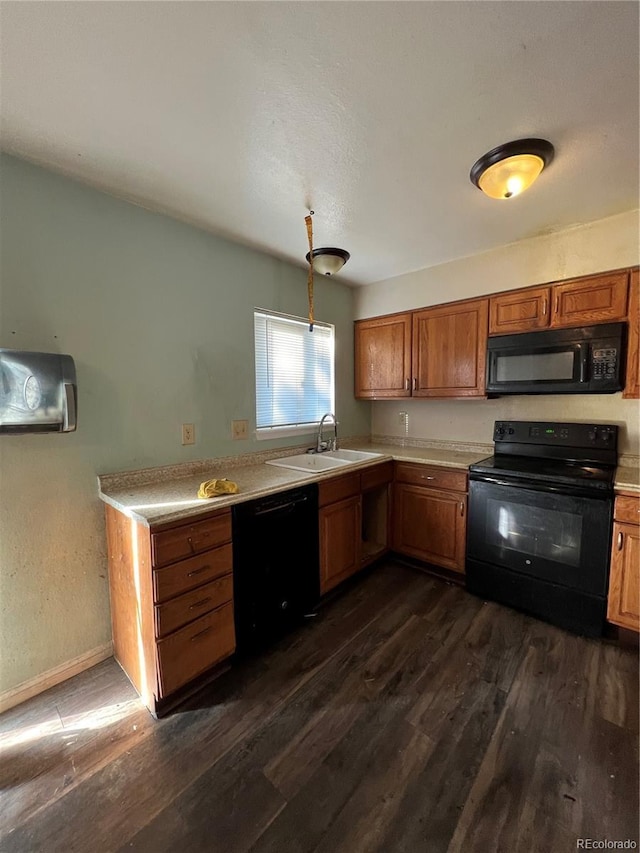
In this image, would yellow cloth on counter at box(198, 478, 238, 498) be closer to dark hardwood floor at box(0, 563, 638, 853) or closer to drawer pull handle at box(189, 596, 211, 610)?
drawer pull handle at box(189, 596, 211, 610)

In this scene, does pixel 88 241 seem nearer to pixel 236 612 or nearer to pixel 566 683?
pixel 236 612

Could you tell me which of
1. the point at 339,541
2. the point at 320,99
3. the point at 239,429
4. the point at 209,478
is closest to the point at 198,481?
the point at 209,478

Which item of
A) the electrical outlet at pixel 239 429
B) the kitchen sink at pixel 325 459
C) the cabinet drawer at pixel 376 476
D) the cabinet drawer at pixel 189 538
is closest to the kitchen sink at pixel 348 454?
the kitchen sink at pixel 325 459

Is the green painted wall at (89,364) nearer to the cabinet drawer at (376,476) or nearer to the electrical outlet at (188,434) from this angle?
the electrical outlet at (188,434)

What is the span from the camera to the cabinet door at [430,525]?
2.51 metres

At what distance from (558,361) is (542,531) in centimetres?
111

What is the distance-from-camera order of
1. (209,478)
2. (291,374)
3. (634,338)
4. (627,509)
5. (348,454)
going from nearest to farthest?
1. (627,509)
2. (634,338)
3. (209,478)
4. (291,374)
5. (348,454)

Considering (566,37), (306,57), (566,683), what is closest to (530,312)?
(566,37)

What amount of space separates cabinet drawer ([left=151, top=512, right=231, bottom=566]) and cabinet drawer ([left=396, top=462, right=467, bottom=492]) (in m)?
1.59

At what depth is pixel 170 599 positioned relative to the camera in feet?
4.83

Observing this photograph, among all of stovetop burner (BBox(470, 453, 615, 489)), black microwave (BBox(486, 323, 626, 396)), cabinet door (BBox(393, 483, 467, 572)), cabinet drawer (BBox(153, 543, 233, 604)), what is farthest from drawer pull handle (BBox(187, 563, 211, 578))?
black microwave (BBox(486, 323, 626, 396))

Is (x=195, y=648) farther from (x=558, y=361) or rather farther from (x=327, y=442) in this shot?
(x=558, y=361)

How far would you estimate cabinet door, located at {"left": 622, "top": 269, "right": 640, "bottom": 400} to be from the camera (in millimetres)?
2006

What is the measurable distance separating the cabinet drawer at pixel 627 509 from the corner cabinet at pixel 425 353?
3.48ft
